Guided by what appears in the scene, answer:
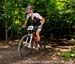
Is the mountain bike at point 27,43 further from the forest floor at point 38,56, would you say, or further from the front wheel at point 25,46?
the forest floor at point 38,56

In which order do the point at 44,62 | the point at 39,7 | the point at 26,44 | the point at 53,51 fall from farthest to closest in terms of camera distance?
the point at 39,7 < the point at 53,51 < the point at 26,44 < the point at 44,62

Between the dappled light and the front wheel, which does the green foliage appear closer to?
the dappled light

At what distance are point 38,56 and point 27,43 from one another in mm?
682

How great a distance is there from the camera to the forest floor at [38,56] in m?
9.62

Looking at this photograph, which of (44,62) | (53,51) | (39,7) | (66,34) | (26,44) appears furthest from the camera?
(66,34)

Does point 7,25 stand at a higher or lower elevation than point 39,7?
lower

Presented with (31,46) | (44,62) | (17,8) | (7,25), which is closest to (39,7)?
(17,8)

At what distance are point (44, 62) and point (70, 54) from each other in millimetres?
1316

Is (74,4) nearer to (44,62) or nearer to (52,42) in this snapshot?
(52,42)

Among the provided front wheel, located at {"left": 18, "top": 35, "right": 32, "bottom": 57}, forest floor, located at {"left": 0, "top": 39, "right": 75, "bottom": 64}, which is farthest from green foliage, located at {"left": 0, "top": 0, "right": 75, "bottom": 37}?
→ front wheel, located at {"left": 18, "top": 35, "right": 32, "bottom": 57}

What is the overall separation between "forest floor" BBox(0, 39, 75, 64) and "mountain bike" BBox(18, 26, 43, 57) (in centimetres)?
21

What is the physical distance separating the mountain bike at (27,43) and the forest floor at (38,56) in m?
0.21

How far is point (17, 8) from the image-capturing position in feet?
42.3

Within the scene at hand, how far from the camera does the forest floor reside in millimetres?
9617
